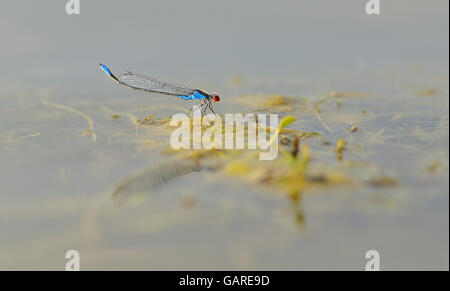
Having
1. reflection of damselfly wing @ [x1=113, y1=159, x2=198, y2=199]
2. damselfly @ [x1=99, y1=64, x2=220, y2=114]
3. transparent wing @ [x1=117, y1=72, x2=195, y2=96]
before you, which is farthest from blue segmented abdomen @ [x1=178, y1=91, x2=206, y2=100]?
reflection of damselfly wing @ [x1=113, y1=159, x2=198, y2=199]

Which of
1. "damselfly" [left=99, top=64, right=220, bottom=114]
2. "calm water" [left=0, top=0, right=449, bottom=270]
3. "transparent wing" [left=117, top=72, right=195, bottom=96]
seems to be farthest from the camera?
"transparent wing" [left=117, top=72, right=195, bottom=96]

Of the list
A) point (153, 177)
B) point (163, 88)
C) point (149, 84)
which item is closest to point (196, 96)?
point (163, 88)

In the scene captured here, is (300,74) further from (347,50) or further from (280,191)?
(280,191)

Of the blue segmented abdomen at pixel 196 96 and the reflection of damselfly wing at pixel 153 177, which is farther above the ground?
the blue segmented abdomen at pixel 196 96

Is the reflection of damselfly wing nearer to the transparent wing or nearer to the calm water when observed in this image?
the calm water

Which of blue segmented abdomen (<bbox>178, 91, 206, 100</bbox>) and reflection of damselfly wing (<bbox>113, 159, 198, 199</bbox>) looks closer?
reflection of damselfly wing (<bbox>113, 159, 198, 199</bbox>)

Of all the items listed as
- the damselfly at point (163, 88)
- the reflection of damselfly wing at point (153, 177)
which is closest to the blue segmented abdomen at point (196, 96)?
the damselfly at point (163, 88)

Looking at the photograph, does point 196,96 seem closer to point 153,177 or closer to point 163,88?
point 163,88

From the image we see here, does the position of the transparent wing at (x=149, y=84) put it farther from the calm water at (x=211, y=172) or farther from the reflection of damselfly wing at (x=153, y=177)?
the reflection of damselfly wing at (x=153, y=177)

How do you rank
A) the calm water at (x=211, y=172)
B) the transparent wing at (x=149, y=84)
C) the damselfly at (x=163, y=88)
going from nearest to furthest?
the calm water at (x=211, y=172) < the damselfly at (x=163, y=88) < the transparent wing at (x=149, y=84)
